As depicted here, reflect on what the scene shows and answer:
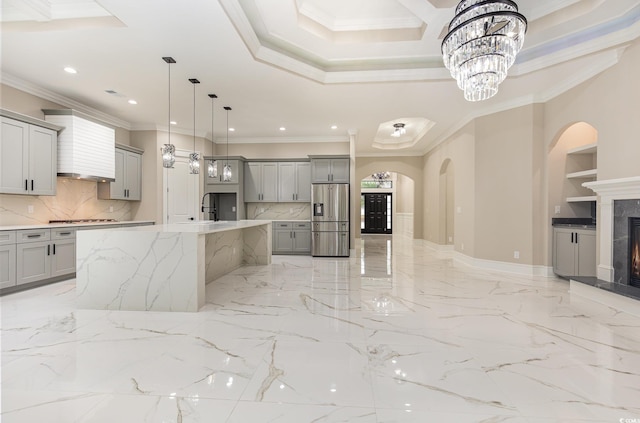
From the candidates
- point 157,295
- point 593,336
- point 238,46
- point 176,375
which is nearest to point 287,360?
point 176,375

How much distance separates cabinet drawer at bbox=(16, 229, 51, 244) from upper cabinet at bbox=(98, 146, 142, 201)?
167 centimetres

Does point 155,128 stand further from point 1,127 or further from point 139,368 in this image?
point 139,368

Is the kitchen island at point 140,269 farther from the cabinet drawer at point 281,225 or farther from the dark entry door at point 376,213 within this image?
the dark entry door at point 376,213

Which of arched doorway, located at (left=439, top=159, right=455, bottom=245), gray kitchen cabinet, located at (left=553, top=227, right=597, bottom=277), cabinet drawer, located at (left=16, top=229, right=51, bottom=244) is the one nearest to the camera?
cabinet drawer, located at (left=16, top=229, right=51, bottom=244)

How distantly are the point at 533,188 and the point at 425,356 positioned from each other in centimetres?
423

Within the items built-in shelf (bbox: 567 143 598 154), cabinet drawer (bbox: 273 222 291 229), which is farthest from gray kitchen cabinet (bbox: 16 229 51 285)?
built-in shelf (bbox: 567 143 598 154)

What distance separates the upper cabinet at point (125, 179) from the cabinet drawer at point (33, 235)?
1.67m

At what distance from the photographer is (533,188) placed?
4.91m

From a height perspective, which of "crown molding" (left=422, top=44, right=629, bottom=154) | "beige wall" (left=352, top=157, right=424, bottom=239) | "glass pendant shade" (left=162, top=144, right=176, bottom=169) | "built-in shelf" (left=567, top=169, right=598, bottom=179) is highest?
"crown molding" (left=422, top=44, right=629, bottom=154)

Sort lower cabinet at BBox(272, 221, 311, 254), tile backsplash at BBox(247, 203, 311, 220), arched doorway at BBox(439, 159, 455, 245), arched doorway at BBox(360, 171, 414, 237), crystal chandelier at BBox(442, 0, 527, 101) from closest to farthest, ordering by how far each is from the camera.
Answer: crystal chandelier at BBox(442, 0, 527, 101) → lower cabinet at BBox(272, 221, 311, 254) → tile backsplash at BBox(247, 203, 311, 220) → arched doorway at BBox(439, 159, 455, 245) → arched doorway at BBox(360, 171, 414, 237)

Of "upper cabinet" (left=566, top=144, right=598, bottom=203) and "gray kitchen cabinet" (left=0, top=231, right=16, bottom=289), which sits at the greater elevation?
"upper cabinet" (left=566, top=144, right=598, bottom=203)

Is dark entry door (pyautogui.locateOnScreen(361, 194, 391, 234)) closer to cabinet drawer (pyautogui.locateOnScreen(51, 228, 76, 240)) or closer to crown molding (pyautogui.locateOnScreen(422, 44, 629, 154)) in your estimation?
crown molding (pyautogui.locateOnScreen(422, 44, 629, 154))

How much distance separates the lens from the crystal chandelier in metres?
2.39

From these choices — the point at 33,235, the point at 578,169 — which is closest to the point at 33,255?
the point at 33,235
